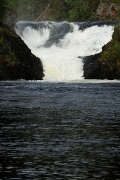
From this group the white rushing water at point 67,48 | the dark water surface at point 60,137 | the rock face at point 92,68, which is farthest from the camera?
the white rushing water at point 67,48

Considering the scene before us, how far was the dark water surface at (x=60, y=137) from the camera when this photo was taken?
84.3 feet

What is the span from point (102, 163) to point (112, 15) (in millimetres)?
114231

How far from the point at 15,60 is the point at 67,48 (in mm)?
21872

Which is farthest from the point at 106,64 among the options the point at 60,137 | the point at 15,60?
the point at 60,137

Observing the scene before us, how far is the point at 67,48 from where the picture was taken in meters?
108

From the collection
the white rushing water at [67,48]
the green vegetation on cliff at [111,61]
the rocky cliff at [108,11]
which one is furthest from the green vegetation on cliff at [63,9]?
the green vegetation on cliff at [111,61]

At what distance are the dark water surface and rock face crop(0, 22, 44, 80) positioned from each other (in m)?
27.9

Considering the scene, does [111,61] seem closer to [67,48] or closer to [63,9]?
[67,48]

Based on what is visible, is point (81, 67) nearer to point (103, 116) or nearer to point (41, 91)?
point (41, 91)

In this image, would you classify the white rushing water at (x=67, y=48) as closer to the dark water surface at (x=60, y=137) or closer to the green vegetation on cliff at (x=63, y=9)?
the green vegetation on cliff at (x=63, y=9)

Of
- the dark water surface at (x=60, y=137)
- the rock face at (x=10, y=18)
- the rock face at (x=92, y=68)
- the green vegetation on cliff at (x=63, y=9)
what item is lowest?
the dark water surface at (x=60, y=137)

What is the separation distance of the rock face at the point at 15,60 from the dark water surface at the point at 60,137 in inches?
1098

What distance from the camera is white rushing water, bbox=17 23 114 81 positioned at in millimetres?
94562

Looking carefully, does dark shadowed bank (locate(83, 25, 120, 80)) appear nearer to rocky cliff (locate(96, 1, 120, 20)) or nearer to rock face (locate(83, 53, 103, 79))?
rock face (locate(83, 53, 103, 79))
